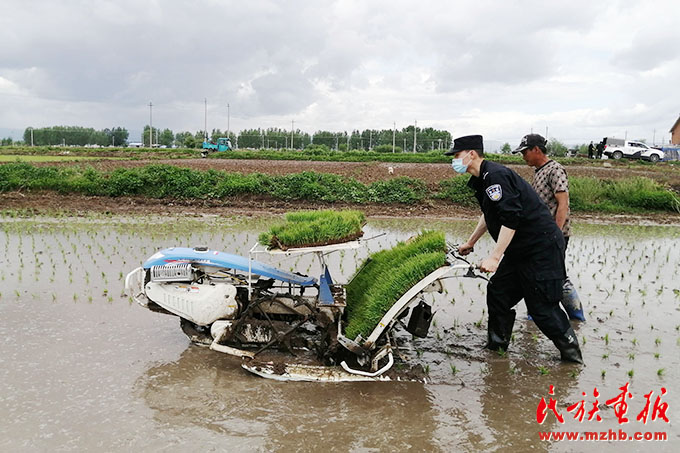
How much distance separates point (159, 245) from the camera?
8.77m

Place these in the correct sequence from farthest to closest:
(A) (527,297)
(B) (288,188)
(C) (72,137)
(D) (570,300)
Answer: (C) (72,137) → (B) (288,188) → (D) (570,300) → (A) (527,297)

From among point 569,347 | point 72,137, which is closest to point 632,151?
point 569,347

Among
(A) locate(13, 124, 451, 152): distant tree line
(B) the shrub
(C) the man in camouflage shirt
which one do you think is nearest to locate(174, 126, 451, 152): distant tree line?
(A) locate(13, 124, 451, 152): distant tree line

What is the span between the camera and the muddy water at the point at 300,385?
3.41m

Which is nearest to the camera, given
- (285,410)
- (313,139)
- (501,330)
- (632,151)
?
(285,410)

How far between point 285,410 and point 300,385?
389mm

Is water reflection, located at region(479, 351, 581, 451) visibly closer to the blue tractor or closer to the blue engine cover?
the blue engine cover

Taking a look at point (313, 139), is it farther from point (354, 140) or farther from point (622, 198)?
point (622, 198)

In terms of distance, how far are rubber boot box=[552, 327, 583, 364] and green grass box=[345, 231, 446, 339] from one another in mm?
1290

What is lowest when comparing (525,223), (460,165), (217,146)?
(525,223)

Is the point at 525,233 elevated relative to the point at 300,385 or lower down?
elevated

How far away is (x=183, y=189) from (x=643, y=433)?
1290 cm

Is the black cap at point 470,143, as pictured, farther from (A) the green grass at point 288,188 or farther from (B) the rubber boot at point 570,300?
(A) the green grass at point 288,188

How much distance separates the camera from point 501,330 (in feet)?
15.9
